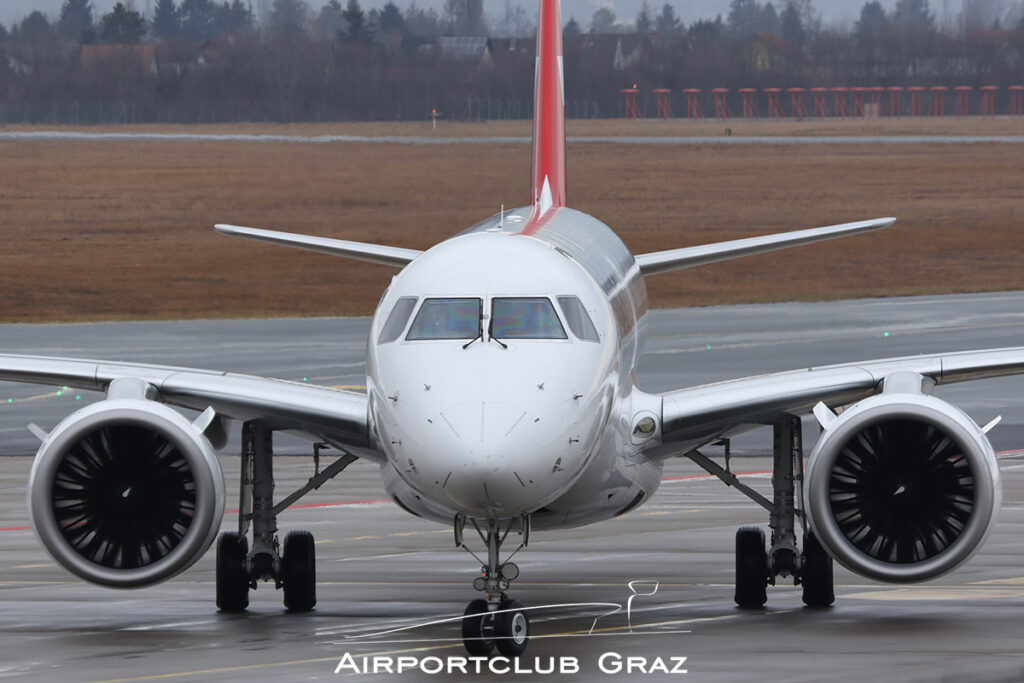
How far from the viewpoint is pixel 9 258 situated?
2394 inches

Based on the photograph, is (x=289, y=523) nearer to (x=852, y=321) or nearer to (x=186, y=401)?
(x=186, y=401)

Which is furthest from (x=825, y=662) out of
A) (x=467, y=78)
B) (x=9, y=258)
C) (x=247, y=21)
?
(x=247, y=21)

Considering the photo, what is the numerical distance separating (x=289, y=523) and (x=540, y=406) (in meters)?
10.7

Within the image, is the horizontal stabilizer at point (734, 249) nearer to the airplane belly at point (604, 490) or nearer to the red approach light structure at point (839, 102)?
the airplane belly at point (604, 490)

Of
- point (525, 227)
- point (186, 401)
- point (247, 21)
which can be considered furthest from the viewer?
point (247, 21)

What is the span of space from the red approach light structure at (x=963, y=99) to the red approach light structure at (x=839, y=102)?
29.4 feet

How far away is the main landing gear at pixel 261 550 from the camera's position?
16984 millimetres

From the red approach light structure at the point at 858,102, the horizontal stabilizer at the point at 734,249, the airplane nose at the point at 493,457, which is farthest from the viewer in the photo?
the red approach light structure at the point at 858,102

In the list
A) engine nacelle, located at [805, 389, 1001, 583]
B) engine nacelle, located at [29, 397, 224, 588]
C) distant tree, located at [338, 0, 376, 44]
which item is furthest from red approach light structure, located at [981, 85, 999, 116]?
engine nacelle, located at [29, 397, 224, 588]

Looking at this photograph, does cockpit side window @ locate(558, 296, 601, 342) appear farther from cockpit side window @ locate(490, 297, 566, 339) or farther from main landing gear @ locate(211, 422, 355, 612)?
main landing gear @ locate(211, 422, 355, 612)

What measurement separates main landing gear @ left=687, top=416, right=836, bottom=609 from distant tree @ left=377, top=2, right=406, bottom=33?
13450 cm

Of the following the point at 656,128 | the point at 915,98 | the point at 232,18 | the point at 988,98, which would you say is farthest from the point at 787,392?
the point at 915,98

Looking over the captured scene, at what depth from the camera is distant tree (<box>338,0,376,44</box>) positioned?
414 ft

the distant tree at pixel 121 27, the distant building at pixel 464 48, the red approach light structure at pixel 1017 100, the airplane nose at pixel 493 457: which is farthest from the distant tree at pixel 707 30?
the airplane nose at pixel 493 457
